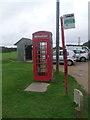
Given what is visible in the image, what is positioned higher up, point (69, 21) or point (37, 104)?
point (69, 21)

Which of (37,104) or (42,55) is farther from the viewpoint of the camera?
(42,55)

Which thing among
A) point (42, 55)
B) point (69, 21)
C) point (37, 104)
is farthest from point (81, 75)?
point (37, 104)

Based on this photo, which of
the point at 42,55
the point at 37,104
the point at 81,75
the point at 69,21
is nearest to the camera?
the point at 37,104

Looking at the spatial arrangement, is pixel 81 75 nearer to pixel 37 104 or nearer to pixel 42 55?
pixel 42 55

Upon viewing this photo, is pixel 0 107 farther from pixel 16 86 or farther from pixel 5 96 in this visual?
pixel 16 86

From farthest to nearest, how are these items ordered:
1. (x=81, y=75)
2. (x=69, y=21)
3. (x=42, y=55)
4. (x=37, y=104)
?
1. (x=81, y=75)
2. (x=42, y=55)
3. (x=69, y=21)
4. (x=37, y=104)

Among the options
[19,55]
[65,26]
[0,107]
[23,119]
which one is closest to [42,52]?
[65,26]

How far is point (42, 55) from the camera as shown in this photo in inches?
338

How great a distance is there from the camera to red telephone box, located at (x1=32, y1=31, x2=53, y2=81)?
8.45 m

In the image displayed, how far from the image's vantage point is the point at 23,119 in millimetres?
4270

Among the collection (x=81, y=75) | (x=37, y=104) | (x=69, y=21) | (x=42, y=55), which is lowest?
(x=37, y=104)

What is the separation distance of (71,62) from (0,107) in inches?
521

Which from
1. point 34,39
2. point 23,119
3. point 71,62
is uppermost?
point 34,39

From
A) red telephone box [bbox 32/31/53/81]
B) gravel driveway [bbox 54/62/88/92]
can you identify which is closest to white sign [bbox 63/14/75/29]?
red telephone box [bbox 32/31/53/81]
